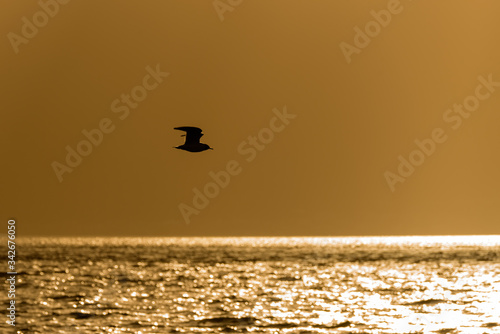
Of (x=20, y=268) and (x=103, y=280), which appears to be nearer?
(x=103, y=280)

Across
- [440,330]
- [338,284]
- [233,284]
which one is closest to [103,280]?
[233,284]

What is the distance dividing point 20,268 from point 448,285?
4104cm

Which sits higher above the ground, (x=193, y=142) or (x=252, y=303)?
(x=193, y=142)

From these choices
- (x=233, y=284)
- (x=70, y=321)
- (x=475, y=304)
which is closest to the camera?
(x=70, y=321)

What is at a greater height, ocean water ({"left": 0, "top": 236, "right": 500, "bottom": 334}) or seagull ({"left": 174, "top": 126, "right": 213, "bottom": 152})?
seagull ({"left": 174, "top": 126, "right": 213, "bottom": 152})

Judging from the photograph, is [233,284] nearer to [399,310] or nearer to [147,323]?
[399,310]

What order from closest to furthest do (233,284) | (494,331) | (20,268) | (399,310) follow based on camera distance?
(494,331) → (399,310) → (233,284) → (20,268)

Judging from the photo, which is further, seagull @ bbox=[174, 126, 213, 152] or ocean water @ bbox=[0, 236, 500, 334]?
ocean water @ bbox=[0, 236, 500, 334]

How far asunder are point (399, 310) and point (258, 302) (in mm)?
8801

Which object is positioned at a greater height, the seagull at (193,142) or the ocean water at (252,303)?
the seagull at (193,142)

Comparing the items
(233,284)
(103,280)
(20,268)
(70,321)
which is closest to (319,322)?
(70,321)

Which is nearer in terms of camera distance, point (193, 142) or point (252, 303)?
point (193, 142)

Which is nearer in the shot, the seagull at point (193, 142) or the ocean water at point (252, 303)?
the seagull at point (193, 142)

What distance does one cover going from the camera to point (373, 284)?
3268 inches
